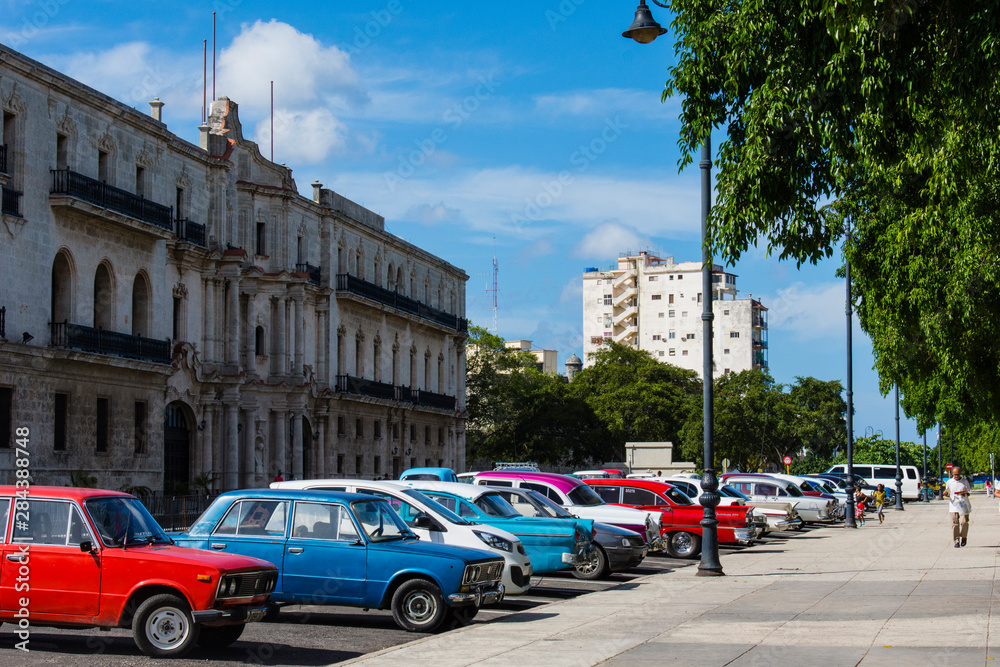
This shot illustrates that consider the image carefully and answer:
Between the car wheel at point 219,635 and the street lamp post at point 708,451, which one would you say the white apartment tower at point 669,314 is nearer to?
the street lamp post at point 708,451

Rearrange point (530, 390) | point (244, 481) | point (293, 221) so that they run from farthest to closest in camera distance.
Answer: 1. point (530, 390)
2. point (293, 221)
3. point (244, 481)

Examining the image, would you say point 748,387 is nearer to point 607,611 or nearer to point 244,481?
point 244,481

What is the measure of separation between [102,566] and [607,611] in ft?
23.3

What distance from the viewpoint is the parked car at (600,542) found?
67.5 feet

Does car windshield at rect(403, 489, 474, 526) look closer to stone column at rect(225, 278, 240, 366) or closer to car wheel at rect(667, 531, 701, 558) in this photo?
car wheel at rect(667, 531, 701, 558)

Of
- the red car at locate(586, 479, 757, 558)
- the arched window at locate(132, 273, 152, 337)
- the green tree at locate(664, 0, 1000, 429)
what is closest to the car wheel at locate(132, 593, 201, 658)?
the green tree at locate(664, 0, 1000, 429)

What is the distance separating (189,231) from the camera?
4125 cm

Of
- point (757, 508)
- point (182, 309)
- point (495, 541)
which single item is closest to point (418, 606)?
point (495, 541)

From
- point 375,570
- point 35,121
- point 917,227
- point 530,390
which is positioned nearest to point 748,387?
point 530,390

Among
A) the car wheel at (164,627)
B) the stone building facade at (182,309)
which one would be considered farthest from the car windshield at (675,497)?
the stone building facade at (182,309)

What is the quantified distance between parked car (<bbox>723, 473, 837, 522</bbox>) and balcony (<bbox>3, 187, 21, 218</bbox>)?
22.9m

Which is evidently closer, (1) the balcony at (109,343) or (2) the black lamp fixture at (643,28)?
(2) the black lamp fixture at (643,28)

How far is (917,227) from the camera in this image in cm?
1845

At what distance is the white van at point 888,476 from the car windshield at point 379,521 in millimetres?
52163
